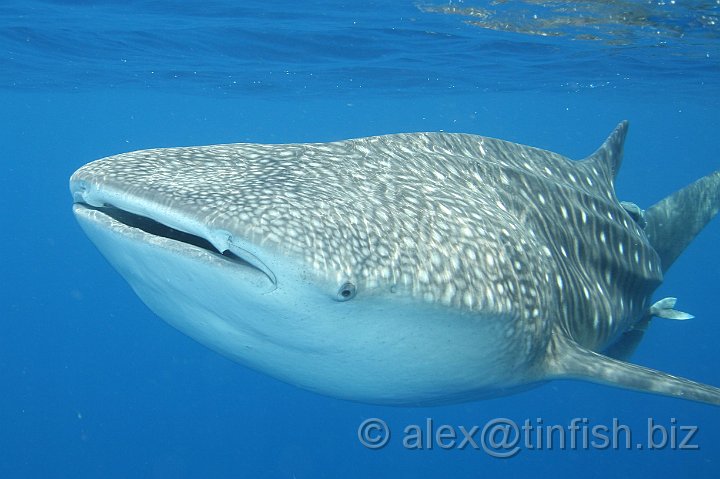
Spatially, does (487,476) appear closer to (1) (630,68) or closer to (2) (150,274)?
(1) (630,68)

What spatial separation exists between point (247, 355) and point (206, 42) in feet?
55.1

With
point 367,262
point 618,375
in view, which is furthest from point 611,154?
point 367,262

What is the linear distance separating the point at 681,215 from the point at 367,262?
5.72 meters

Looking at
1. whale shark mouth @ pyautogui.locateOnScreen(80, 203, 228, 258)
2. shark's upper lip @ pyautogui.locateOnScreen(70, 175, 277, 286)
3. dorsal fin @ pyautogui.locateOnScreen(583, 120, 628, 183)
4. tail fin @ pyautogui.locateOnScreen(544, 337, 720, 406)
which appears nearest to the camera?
shark's upper lip @ pyautogui.locateOnScreen(70, 175, 277, 286)

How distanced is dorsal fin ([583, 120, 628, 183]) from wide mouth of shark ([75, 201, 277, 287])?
5.01 metres

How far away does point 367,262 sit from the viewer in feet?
9.85

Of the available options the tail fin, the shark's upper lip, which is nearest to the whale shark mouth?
the shark's upper lip

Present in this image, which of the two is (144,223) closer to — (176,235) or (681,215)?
(176,235)

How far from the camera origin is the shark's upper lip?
2621 millimetres

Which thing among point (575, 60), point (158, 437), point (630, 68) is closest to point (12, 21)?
point (158, 437)

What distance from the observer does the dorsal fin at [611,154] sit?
689 centimetres

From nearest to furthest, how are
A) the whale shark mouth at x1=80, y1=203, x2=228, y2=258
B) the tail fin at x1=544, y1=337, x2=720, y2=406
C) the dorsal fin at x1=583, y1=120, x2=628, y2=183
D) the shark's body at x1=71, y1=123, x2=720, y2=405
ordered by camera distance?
the shark's body at x1=71, y1=123, x2=720, y2=405
the whale shark mouth at x1=80, y1=203, x2=228, y2=258
the tail fin at x1=544, y1=337, x2=720, y2=406
the dorsal fin at x1=583, y1=120, x2=628, y2=183

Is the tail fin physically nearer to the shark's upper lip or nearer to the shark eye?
the shark eye

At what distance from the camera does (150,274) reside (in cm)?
298
